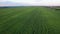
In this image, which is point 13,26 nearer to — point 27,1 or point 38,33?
point 38,33

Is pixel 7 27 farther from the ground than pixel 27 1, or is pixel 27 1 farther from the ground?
pixel 27 1

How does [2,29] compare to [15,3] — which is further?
[15,3]

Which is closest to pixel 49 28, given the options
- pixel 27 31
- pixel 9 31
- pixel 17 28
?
pixel 27 31

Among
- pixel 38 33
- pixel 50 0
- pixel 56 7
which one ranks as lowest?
pixel 38 33

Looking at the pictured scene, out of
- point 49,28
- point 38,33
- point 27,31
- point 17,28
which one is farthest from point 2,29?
point 49,28

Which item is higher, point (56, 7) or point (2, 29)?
point (56, 7)

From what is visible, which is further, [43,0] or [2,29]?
[43,0]

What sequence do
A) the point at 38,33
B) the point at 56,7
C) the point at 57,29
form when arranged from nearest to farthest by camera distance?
the point at 38,33
the point at 57,29
the point at 56,7

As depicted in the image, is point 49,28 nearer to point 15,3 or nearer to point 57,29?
point 57,29

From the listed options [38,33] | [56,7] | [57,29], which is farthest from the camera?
[56,7]
